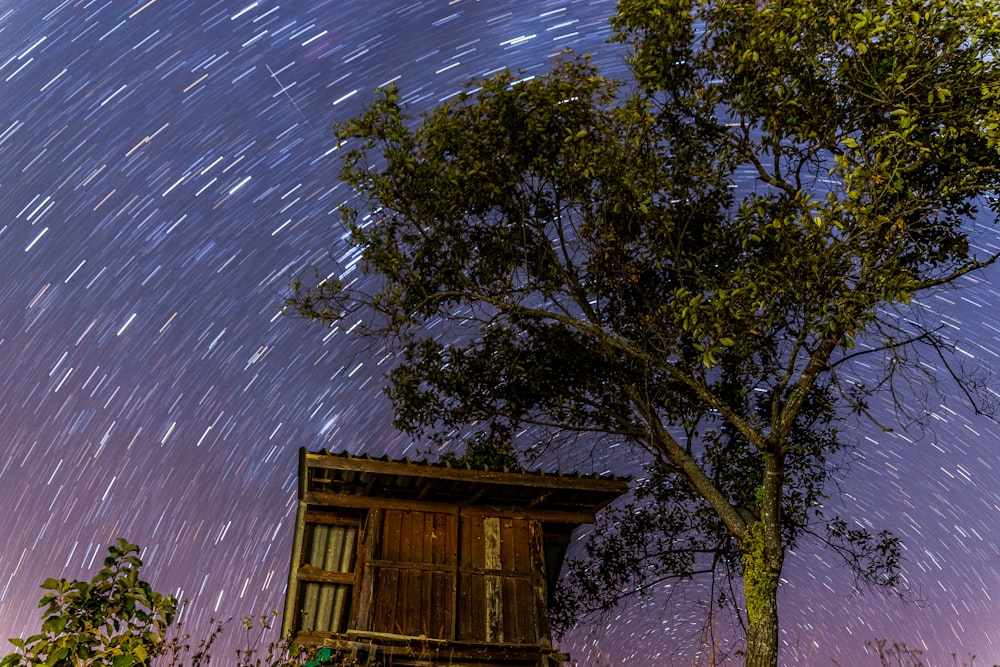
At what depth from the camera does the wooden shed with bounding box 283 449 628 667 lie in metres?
11.4

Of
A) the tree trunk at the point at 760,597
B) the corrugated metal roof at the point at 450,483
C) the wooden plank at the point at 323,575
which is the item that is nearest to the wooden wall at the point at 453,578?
the corrugated metal roof at the point at 450,483

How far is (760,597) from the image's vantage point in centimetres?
971

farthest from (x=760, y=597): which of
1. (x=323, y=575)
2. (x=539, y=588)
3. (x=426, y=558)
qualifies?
(x=323, y=575)

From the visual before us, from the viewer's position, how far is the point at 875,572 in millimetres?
13891

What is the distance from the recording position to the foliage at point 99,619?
405 centimetres

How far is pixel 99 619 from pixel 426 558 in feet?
27.1

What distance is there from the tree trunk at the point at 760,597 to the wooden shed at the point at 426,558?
9.18 ft

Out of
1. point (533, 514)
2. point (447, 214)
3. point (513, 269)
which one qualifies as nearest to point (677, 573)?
point (533, 514)

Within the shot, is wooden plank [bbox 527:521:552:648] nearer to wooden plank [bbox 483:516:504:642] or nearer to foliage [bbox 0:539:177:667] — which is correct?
wooden plank [bbox 483:516:504:642]

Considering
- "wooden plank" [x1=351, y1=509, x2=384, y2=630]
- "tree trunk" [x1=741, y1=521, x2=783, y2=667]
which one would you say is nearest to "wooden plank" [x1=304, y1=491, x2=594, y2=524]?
"wooden plank" [x1=351, y1=509, x2=384, y2=630]

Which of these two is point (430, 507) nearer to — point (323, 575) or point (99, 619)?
point (323, 575)

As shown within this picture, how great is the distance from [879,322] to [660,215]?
342 cm

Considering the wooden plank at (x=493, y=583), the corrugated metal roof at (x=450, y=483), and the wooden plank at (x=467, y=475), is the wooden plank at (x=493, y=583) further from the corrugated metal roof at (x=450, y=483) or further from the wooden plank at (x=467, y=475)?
the wooden plank at (x=467, y=475)

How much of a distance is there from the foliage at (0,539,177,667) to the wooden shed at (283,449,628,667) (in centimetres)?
676
